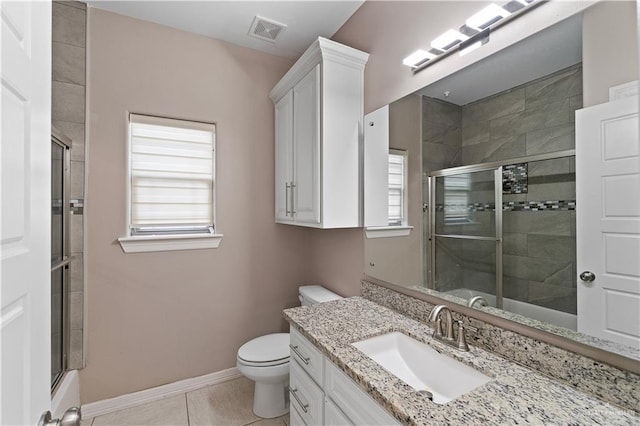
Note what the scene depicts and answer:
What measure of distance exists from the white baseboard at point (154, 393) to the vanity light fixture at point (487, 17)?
2761 millimetres

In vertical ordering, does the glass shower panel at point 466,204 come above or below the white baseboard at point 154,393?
above

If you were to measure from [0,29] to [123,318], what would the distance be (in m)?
2.10

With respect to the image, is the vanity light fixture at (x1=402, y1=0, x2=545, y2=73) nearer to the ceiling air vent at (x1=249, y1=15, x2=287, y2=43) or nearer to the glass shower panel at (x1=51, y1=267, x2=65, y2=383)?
the ceiling air vent at (x1=249, y1=15, x2=287, y2=43)

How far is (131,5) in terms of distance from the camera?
2.03m

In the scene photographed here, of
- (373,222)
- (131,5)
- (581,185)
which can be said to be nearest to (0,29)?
(581,185)

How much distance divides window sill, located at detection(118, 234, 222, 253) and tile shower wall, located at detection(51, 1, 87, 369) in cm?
28

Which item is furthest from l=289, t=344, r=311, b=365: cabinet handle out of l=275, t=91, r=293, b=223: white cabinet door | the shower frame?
l=275, t=91, r=293, b=223: white cabinet door

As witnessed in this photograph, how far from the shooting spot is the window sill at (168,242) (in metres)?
2.10

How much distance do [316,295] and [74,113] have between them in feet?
6.85

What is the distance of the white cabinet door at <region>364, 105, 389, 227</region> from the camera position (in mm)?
1757

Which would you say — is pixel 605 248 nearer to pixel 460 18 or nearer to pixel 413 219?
pixel 413 219

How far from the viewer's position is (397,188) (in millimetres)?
1663

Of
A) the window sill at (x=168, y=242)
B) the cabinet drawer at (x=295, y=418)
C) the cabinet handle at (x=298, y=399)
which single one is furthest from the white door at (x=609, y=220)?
the window sill at (x=168, y=242)

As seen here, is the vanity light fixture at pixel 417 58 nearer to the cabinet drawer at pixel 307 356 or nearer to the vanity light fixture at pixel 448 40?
the vanity light fixture at pixel 448 40
